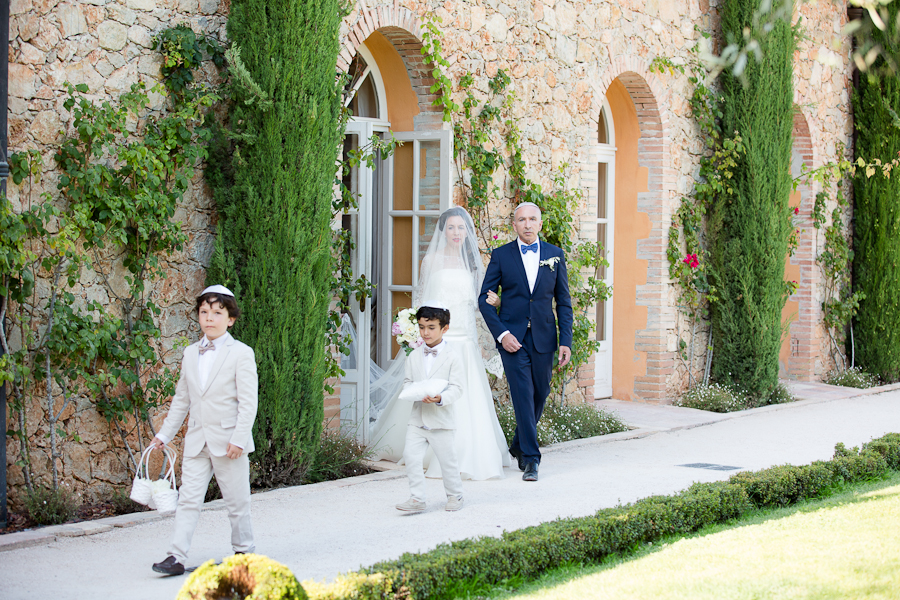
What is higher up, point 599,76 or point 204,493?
point 599,76

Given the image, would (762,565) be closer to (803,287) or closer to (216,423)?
(216,423)

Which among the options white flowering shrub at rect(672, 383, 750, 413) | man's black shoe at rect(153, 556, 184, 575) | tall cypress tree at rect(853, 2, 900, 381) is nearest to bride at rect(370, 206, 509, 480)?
man's black shoe at rect(153, 556, 184, 575)

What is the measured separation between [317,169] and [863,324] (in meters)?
9.87

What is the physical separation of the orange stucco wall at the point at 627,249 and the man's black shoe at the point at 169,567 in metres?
7.36

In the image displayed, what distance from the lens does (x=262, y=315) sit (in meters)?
6.34

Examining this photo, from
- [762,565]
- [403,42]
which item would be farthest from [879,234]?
[762,565]

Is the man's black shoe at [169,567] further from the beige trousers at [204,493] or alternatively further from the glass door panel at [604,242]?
the glass door panel at [604,242]

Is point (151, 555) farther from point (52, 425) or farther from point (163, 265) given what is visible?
point (163, 265)

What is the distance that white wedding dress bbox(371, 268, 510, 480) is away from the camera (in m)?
6.97

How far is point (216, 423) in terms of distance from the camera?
4.56 m

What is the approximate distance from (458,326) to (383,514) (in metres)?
1.90

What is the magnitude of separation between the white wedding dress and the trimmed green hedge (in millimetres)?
1686

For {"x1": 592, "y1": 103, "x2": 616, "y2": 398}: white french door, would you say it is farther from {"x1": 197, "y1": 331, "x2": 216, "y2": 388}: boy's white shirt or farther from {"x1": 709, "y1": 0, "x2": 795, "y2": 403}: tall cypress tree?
{"x1": 197, "y1": 331, "x2": 216, "y2": 388}: boy's white shirt

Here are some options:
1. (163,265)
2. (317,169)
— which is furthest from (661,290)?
(163,265)
